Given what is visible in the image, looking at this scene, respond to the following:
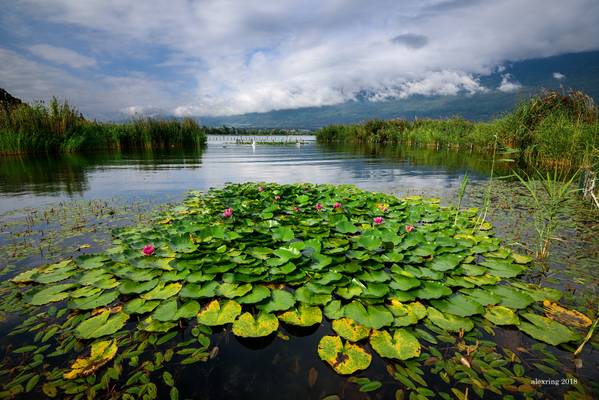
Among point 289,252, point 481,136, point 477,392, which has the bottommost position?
point 477,392

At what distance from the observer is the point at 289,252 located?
10.8 ft

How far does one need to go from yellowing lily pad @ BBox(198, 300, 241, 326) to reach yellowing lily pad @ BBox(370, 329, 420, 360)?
1.14m

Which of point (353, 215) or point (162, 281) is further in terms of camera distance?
point (353, 215)

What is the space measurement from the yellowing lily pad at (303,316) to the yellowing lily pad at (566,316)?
204cm

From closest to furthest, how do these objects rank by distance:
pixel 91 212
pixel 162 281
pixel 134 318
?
1. pixel 134 318
2. pixel 162 281
3. pixel 91 212

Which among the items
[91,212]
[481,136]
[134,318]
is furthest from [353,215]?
[481,136]

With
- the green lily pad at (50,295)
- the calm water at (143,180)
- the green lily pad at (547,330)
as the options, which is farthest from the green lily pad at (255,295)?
the calm water at (143,180)

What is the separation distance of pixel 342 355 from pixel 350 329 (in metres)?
0.26

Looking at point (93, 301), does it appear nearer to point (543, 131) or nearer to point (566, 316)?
point (566, 316)

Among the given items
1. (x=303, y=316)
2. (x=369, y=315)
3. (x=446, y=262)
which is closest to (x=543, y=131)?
(x=446, y=262)

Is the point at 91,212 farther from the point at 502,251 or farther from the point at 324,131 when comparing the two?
the point at 324,131

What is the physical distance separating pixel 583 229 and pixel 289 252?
5.08 m

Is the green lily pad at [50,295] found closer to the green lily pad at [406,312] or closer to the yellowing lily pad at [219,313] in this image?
the yellowing lily pad at [219,313]

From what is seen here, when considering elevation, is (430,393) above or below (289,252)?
below
